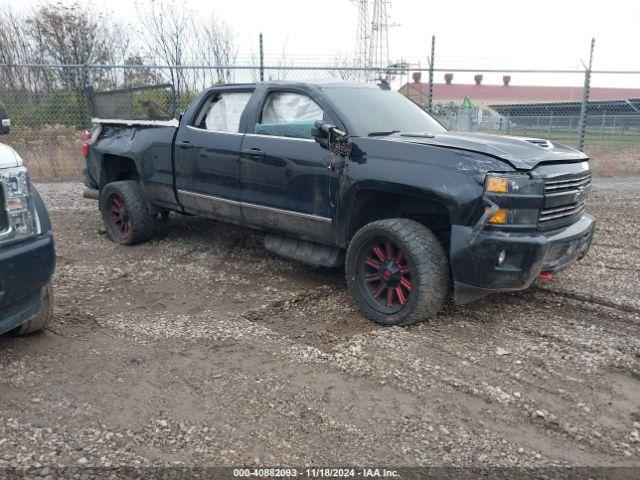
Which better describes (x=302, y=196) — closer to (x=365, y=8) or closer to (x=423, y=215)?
(x=423, y=215)

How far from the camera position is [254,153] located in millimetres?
4980

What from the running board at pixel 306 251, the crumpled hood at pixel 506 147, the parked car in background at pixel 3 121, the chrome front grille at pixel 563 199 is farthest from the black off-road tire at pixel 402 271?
the parked car in background at pixel 3 121

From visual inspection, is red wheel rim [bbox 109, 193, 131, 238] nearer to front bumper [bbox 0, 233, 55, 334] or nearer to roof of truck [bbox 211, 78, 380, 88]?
roof of truck [bbox 211, 78, 380, 88]

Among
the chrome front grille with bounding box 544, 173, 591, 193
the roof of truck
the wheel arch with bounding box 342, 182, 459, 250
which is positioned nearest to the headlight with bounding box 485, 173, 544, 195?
the chrome front grille with bounding box 544, 173, 591, 193

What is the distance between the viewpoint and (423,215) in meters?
4.37

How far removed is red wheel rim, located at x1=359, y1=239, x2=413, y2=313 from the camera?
4109 millimetres

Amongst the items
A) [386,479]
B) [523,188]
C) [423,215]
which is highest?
[523,188]

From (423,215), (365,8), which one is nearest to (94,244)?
(423,215)

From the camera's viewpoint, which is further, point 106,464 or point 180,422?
point 180,422

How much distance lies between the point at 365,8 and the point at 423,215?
19.9 m

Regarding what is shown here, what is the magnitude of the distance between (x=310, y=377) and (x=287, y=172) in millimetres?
1974

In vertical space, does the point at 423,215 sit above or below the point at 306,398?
above

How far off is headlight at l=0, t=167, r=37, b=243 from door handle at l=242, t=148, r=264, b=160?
207cm

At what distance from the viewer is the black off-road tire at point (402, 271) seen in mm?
3930
